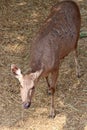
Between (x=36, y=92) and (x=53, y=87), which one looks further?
(x=36, y=92)

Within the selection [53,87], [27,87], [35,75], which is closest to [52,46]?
[53,87]

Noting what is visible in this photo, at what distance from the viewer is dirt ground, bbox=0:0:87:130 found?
5066 millimetres

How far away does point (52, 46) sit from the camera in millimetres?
4992

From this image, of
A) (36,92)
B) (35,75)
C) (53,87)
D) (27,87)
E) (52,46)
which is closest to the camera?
(27,87)

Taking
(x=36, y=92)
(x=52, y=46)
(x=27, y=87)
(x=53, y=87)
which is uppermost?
(x=52, y=46)

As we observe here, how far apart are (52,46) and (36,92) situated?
917 millimetres

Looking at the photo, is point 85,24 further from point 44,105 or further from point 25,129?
point 25,129

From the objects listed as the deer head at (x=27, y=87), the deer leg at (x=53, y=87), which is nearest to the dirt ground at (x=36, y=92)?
the deer leg at (x=53, y=87)

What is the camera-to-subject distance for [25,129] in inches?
196

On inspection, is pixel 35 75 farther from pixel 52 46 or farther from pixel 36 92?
pixel 36 92

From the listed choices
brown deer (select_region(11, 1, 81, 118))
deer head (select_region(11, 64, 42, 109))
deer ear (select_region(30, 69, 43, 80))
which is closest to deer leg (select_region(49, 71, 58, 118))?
brown deer (select_region(11, 1, 81, 118))

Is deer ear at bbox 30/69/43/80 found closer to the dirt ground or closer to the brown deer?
the brown deer

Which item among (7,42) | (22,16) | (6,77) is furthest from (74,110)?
(22,16)

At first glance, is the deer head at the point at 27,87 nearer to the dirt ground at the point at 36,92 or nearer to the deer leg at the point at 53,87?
the deer leg at the point at 53,87
